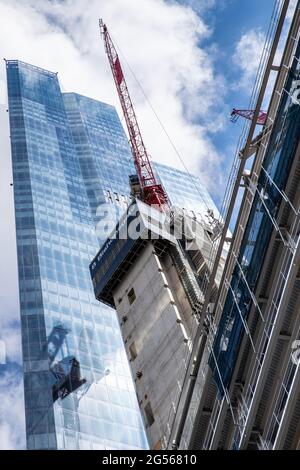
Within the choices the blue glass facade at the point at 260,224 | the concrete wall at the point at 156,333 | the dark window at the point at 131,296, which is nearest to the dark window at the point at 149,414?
the concrete wall at the point at 156,333

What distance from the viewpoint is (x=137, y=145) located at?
100 m

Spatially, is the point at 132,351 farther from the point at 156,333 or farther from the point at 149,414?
the point at 149,414

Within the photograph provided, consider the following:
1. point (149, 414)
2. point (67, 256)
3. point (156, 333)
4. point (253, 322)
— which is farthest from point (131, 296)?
point (67, 256)

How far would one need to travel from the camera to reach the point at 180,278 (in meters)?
58.6

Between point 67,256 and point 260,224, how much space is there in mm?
99018

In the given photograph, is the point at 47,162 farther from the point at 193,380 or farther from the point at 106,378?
the point at 193,380

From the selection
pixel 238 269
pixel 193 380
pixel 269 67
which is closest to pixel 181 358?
pixel 193 380

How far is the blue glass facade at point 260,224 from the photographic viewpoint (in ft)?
110

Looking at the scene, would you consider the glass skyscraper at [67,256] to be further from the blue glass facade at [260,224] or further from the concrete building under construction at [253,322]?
the blue glass facade at [260,224]

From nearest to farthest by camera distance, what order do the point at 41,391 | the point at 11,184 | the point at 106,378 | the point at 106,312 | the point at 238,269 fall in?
the point at 238,269
the point at 41,391
the point at 106,378
the point at 106,312
the point at 11,184

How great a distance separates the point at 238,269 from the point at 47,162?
123m

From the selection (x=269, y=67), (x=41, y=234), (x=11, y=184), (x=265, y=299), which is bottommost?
(x=265, y=299)

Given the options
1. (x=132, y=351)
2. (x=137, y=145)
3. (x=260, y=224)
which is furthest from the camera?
(x=137, y=145)

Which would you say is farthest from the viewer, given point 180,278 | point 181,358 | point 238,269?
point 180,278
